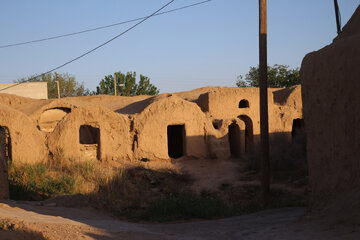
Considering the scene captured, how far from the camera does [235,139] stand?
16.7 metres

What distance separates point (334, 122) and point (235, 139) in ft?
36.4

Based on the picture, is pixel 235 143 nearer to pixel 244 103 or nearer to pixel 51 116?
pixel 244 103

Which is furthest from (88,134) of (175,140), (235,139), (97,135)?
(235,139)

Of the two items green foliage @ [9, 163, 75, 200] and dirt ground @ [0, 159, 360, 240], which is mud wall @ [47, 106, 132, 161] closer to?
green foliage @ [9, 163, 75, 200]

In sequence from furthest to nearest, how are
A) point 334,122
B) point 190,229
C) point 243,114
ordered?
point 243,114 → point 190,229 → point 334,122

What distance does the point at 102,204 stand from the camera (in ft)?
31.8

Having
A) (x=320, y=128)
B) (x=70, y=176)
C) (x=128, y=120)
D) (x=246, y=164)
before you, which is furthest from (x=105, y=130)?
(x=320, y=128)

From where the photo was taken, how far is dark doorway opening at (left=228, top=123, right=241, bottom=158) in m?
16.3

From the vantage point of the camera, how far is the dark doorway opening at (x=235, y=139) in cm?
1633

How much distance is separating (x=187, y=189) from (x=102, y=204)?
326cm

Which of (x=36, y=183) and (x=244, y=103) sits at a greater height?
(x=244, y=103)

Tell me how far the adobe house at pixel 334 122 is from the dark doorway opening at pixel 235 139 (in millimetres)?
9916

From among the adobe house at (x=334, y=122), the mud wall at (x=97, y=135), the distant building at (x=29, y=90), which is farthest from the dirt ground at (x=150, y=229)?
the distant building at (x=29, y=90)

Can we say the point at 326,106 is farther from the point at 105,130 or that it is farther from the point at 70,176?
the point at 105,130
